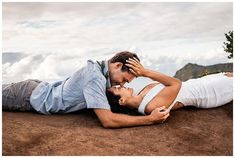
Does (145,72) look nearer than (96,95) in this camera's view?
No

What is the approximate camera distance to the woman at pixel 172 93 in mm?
4699

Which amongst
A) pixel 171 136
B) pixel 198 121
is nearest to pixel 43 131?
pixel 171 136

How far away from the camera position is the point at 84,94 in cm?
450

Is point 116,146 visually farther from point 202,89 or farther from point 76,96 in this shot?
point 202,89

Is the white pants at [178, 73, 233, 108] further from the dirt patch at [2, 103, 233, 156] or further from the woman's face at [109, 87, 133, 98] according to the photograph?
the woman's face at [109, 87, 133, 98]

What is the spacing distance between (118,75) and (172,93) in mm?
646

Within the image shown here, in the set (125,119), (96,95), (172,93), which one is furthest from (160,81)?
(96,95)

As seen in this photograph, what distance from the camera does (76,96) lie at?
4.75m

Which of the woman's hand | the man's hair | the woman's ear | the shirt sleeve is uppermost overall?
the man's hair

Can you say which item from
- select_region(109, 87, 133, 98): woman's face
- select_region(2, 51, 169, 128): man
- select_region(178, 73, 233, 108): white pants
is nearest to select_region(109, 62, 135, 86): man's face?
select_region(2, 51, 169, 128): man

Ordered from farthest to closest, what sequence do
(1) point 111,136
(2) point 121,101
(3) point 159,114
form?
(2) point 121,101, (3) point 159,114, (1) point 111,136

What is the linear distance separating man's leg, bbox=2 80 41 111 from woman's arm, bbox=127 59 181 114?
1312mm

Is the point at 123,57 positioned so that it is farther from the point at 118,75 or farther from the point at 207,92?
the point at 207,92

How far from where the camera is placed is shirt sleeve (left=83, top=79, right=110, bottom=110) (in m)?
4.39
